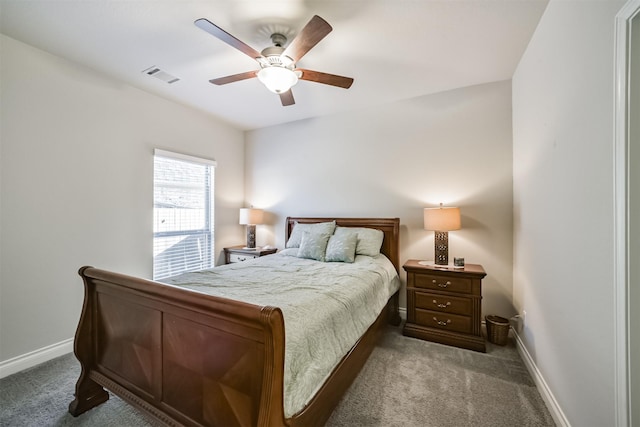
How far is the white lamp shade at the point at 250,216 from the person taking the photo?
395cm

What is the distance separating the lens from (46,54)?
7.50 feet

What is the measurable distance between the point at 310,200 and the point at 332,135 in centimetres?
100

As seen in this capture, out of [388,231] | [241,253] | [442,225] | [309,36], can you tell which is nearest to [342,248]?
[388,231]

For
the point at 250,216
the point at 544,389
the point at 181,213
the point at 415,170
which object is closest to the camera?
the point at 544,389

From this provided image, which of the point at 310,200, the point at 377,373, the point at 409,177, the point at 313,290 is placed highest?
the point at 409,177

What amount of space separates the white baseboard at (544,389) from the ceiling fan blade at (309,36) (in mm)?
2697

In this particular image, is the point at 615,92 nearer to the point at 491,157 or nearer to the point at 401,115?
the point at 491,157

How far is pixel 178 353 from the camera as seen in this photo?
128 cm

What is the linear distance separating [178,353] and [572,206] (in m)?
2.26

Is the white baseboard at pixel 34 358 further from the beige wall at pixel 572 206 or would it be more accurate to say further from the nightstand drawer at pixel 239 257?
the beige wall at pixel 572 206

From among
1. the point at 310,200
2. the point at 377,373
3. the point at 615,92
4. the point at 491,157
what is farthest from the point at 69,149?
the point at 491,157

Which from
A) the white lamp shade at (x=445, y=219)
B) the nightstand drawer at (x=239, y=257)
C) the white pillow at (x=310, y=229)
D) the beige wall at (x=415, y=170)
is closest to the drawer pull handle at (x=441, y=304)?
the beige wall at (x=415, y=170)

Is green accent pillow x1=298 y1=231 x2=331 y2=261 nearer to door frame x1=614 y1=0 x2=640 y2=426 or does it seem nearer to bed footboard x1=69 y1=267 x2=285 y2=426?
bed footboard x1=69 y1=267 x2=285 y2=426

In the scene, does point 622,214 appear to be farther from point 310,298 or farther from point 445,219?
point 445,219
